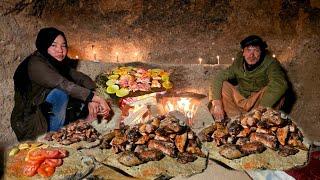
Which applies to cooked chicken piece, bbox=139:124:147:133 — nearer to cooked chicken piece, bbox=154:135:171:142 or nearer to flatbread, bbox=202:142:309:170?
cooked chicken piece, bbox=154:135:171:142

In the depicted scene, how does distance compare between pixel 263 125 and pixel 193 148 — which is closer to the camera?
pixel 193 148

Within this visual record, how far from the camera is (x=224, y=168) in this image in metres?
2.91

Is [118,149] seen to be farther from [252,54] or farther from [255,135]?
[252,54]

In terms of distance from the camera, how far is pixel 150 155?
2.94m

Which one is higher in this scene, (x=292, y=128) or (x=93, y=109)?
(x=93, y=109)

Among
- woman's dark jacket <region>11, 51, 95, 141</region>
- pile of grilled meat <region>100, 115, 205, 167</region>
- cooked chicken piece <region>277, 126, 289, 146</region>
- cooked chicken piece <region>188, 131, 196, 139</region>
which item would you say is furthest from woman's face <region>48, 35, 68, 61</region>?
cooked chicken piece <region>277, 126, 289, 146</region>

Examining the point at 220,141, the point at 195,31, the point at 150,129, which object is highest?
the point at 195,31

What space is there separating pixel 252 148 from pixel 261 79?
4.66ft

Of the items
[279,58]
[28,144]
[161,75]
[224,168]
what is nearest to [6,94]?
[28,144]

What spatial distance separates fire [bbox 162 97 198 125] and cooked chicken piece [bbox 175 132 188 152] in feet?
2.61

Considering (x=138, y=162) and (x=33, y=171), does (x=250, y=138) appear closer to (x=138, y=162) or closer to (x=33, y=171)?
(x=138, y=162)

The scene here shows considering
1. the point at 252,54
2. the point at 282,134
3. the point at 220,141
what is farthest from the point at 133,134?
the point at 252,54

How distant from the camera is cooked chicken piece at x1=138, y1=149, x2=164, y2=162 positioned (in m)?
2.93

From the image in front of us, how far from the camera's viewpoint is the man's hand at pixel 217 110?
413cm
